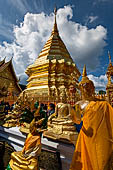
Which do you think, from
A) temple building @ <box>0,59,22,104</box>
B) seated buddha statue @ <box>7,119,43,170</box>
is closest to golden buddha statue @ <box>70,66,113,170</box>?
seated buddha statue @ <box>7,119,43,170</box>

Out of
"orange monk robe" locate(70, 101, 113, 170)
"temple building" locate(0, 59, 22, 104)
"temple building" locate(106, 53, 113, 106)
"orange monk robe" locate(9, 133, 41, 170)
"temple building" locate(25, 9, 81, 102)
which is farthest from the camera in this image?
"temple building" locate(0, 59, 22, 104)

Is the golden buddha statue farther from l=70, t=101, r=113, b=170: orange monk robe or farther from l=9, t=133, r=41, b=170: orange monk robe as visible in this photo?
l=9, t=133, r=41, b=170: orange monk robe

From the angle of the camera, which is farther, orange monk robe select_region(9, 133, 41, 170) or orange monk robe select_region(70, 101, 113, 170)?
orange monk robe select_region(9, 133, 41, 170)

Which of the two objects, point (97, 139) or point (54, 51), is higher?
point (54, 51)

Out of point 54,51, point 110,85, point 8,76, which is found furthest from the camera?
point 8,76

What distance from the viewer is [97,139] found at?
3.48 feet

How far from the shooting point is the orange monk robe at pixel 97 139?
1.04 metres

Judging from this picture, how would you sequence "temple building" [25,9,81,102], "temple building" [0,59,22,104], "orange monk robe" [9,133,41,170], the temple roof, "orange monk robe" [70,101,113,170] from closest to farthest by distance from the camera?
1. "orange monk robe" [70,101,113,170]
2. "orange monk robe" [9,133,41,170]
3. "temple building" [25,9,81,102]
4. the temple roof
5. "temple building" [0,59,22,104]

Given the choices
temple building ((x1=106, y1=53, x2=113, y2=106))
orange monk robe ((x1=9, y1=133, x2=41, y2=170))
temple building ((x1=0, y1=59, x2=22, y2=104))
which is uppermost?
temple building ((x1=0, y1=59, x2=22, y2=104))

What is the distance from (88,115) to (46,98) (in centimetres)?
496

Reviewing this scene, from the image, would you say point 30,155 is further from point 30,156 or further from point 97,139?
point 97,139

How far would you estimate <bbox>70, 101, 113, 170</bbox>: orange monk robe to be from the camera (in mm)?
1035

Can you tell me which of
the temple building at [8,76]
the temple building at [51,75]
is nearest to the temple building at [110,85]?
the temple building at [51,75]

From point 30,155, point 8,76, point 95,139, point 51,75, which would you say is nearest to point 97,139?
point 95,139
